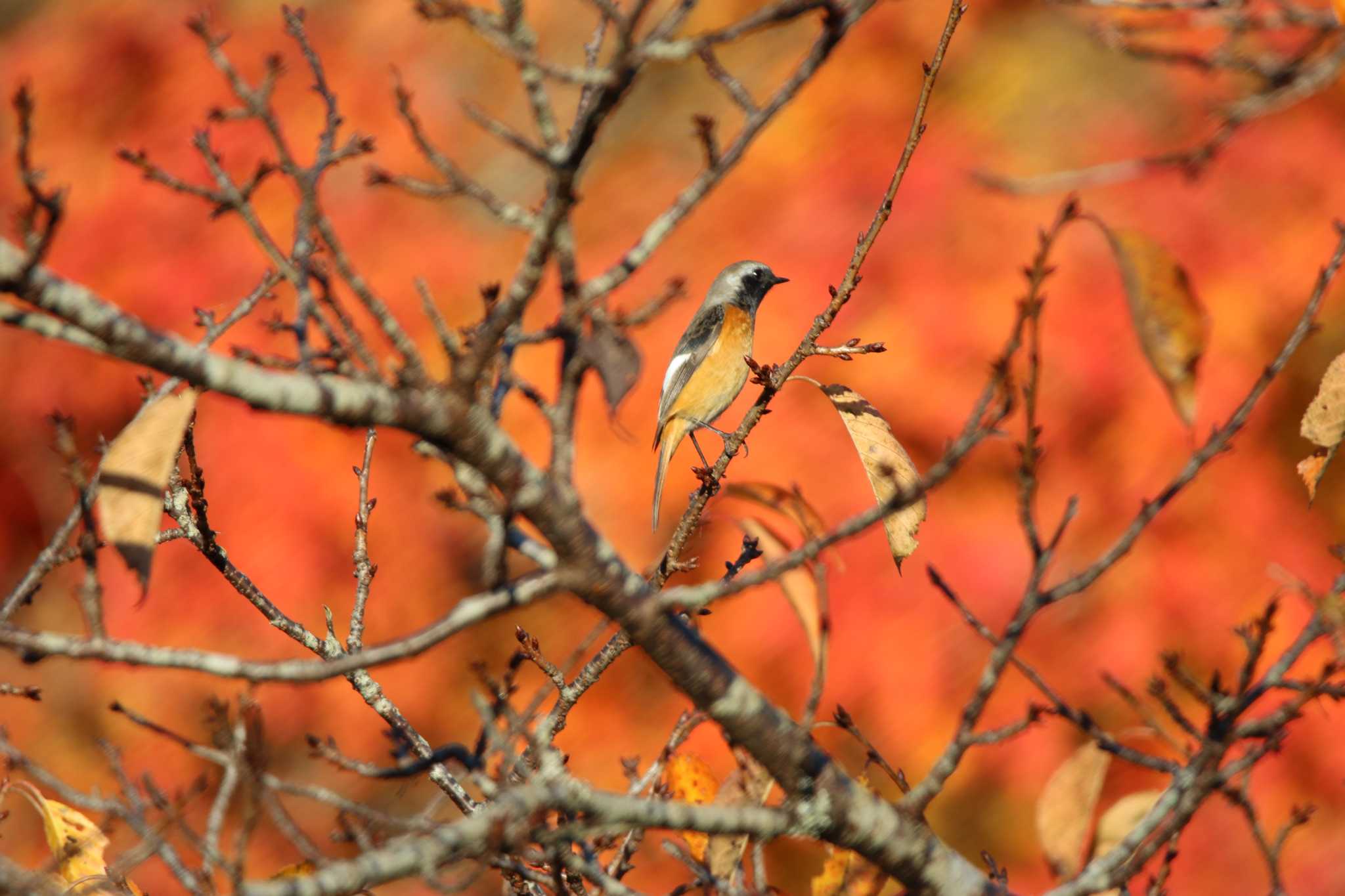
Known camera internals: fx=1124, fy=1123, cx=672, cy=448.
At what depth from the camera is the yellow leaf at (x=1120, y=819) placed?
191 centimetres

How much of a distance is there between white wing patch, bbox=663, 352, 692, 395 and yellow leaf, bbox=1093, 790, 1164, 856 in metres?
3.29

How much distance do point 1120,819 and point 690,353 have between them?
11.0ft

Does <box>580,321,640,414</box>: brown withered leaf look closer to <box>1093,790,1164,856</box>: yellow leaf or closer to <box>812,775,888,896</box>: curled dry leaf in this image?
<box>812,775,888,896</box>: curled dry leaf

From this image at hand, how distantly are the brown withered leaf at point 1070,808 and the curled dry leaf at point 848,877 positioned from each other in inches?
13.0

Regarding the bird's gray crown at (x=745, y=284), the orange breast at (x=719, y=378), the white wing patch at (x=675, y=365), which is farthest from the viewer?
the bird's gray crown at (x=745, y=284)

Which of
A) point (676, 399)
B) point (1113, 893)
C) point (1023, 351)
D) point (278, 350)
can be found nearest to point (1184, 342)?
point (1113, 893)

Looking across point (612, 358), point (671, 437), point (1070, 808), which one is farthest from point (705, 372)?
point (612, 358)

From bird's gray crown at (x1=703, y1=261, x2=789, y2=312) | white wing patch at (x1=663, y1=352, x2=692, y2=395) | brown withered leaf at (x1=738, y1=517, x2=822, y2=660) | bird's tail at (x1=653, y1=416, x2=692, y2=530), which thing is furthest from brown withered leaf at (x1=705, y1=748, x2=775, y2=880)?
bird's gray crown at (x1=703, y1=261, x2=789, y2=312)

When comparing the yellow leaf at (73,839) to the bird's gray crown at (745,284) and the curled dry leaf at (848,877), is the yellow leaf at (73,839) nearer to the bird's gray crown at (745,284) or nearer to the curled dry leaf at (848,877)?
the curled dry leaf at (848,877)

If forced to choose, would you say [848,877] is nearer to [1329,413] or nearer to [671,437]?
[1329,413]

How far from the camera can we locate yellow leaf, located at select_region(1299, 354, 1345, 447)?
182 centimetres

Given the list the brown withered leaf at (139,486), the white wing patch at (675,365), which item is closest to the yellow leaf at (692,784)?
the brown withered leaf at (139,486)

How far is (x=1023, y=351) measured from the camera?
838 cm

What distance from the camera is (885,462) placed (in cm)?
212
